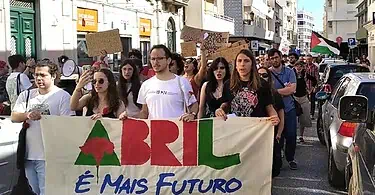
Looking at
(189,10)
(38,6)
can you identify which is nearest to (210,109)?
(38,6)

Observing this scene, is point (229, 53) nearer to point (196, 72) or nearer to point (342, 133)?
point (196, 72)

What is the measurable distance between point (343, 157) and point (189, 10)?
37.2 meters

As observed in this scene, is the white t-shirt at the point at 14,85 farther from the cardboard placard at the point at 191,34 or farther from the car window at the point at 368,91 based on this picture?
the car window at the point at 368,91

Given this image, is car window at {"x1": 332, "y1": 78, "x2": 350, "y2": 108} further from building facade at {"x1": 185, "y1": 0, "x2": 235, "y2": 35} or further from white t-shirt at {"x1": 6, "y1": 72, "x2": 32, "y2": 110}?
building facade at {"x1": 185, "y1": 0, "x2": 235, "y2": 35}

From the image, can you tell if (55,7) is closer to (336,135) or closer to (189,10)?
(336,135)

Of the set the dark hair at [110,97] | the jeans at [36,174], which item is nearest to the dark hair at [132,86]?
the dark hair at [110,97]

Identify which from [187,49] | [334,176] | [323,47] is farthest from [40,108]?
[323,47]

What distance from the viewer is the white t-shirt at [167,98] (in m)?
6.05

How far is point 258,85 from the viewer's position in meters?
6.09

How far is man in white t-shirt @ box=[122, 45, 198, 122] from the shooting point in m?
6.06

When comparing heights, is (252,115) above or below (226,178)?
above

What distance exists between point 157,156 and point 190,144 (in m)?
0.33

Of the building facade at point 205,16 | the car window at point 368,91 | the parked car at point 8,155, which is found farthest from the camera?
the building facade at point 205,16

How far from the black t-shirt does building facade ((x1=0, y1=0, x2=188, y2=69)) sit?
12.9m
